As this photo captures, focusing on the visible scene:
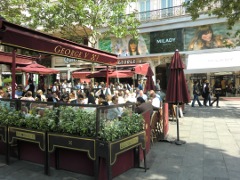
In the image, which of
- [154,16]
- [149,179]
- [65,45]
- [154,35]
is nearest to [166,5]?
[154,16]

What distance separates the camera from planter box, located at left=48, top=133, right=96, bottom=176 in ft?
13.9

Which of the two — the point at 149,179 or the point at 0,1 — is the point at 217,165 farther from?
the point at 0,1

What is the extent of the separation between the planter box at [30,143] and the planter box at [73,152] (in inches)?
8.2

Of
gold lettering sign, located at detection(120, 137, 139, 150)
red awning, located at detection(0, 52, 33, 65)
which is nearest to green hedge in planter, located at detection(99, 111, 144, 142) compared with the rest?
gold lettering sign, located at detection(120, 137, 139, 150)

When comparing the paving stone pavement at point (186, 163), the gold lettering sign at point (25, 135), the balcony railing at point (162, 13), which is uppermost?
the balcony railing at point (162, 13)

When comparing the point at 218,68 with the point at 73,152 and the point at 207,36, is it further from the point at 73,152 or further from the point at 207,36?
the point at 73,152

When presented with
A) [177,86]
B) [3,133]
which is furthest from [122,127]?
[177,86]

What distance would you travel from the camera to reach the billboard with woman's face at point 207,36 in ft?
58.2

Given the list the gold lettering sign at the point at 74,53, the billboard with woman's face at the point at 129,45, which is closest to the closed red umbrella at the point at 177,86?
the gold lettering sign at the point at 74,53

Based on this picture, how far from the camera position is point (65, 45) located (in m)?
5.20

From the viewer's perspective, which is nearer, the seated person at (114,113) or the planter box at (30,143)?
the seated person at (114,113)

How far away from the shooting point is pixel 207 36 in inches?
719

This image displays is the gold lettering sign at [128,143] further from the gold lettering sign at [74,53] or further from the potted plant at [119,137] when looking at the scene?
the gold lettering sign at [74,53]

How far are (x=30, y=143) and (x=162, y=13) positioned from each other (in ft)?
56.7
